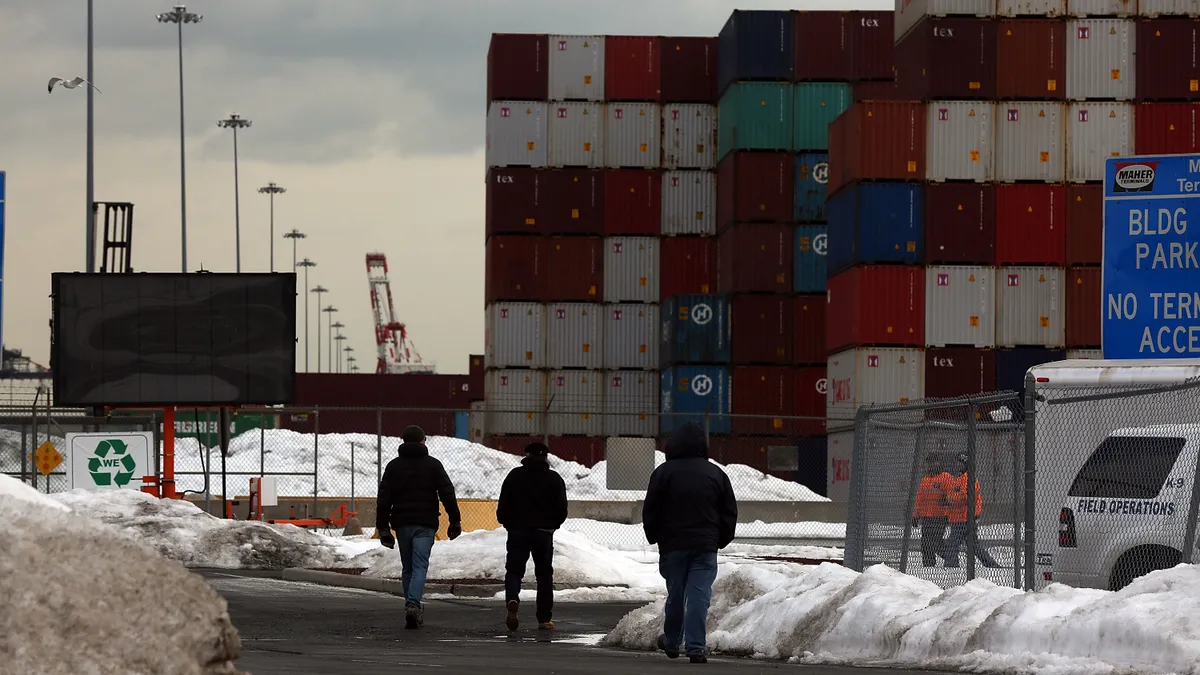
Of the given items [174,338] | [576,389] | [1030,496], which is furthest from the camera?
[576,389]

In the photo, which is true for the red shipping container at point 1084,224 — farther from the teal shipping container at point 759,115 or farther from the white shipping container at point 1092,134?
the teal shipping container at point 759,115

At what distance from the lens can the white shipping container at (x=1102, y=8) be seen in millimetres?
46844

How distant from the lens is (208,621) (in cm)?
764

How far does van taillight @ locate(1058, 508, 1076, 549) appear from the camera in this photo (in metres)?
14.1

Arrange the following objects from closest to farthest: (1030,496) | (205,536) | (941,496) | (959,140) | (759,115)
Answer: (1030,496)
(941,496)
(205,536)
(959,140)
(759,115)

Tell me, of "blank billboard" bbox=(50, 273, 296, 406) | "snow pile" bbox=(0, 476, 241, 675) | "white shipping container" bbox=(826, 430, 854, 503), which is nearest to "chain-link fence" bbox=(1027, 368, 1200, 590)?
"snow pile" bbox=(0, 476, 241, 675)

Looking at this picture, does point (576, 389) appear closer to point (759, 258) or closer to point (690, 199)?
point (690, 199)

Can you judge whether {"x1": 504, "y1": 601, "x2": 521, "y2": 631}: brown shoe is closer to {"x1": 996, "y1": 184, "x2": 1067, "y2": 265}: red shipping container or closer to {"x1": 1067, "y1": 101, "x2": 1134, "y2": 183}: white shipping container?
{"x1": 996, "y1": 184, "x2": 1067, "y2": 265}: red shipping container

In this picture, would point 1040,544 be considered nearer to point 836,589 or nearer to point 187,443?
point 836,589

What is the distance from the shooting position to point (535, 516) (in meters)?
16.1

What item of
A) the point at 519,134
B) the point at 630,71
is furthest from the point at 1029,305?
the point at 519,134

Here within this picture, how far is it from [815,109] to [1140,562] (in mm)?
42610

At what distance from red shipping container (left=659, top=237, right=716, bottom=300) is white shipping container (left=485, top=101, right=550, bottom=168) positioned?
4.80 meters

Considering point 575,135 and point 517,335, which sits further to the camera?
point 575,135
